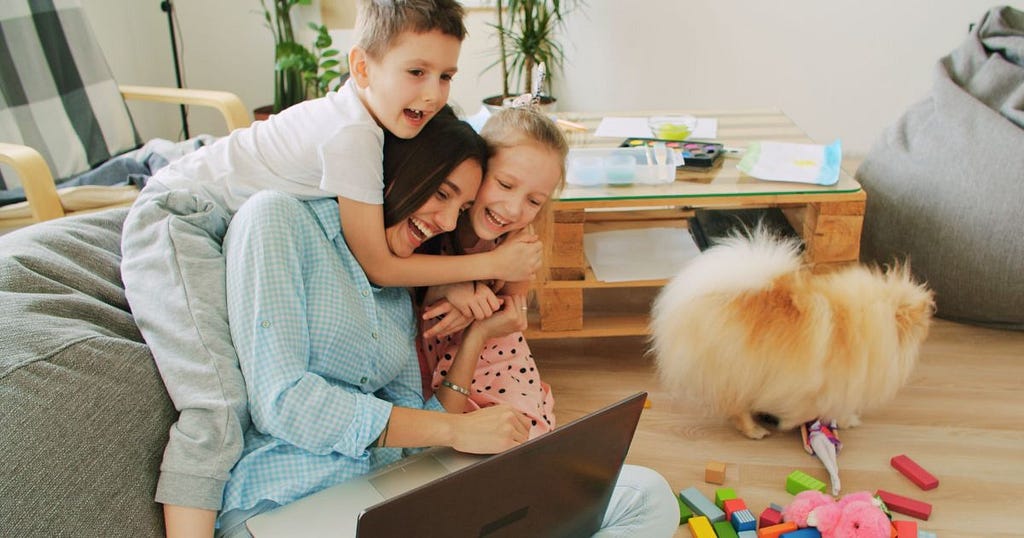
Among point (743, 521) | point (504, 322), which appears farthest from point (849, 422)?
point (504, 322)

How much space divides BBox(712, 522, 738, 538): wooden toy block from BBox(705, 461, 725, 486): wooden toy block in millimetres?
140

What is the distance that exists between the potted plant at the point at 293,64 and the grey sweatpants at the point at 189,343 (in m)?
1.84

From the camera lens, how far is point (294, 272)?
3.65 ft

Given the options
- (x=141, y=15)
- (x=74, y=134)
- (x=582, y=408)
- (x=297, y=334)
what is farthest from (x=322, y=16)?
(x=297, y=334)

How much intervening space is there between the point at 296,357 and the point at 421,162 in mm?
360

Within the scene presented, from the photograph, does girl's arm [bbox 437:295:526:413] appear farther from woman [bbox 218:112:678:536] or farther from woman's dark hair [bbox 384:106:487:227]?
woman's dark hair [bbox 384:106:487:227]

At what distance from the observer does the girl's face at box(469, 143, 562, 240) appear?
136 centimetres

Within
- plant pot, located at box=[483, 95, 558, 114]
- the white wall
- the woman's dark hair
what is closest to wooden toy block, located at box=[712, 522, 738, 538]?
the woman's dark hair

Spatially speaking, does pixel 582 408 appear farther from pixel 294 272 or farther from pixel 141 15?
pixel 141 15

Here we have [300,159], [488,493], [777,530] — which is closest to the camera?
[488,493]

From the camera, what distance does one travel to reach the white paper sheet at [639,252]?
1.97 meters

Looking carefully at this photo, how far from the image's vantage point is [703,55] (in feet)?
11.2

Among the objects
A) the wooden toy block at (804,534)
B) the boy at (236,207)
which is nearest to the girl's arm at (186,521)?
the boy at (236,207)

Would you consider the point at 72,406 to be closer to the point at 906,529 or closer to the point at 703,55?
the point at 906,529
